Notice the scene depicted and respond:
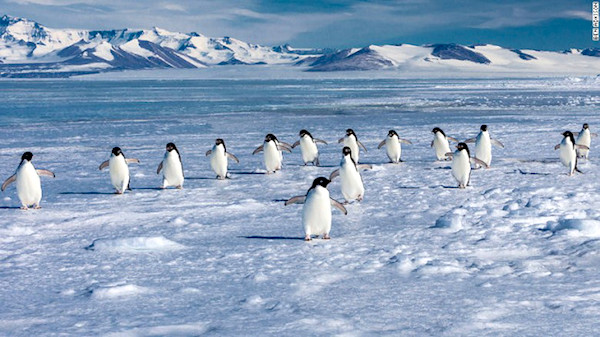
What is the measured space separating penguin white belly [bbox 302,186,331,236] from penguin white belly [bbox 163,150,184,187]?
3.40 metres

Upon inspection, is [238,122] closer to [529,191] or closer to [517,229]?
[529,191]

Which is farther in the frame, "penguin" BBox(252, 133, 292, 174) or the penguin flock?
"penguin" BBox(252, 133, 292, 174)

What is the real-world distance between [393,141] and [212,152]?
3.16 m

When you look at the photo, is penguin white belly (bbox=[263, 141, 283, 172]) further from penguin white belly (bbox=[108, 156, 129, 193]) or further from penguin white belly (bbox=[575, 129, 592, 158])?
penguin white belly (bbox=[575, 129, 592, 158])

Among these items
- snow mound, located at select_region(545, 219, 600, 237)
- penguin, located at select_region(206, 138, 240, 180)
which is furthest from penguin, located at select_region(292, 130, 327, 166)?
snow mound, located at select_region(545, 219, 600, 237)

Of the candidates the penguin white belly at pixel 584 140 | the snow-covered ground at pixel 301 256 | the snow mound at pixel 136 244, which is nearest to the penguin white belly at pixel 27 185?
the snow-covered ground at pixel 301 256

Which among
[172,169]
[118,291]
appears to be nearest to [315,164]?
[172,169]

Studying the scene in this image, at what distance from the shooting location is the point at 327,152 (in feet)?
45.8

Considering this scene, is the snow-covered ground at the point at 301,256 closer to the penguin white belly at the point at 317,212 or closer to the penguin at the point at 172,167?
the penguin white belly at the point at 317,212

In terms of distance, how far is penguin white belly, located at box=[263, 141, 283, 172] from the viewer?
1039cm

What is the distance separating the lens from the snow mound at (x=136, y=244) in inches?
225

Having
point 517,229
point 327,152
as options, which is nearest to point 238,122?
point 327,152

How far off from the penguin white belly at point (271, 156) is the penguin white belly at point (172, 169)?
176 centimetres

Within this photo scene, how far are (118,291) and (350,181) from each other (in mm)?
3859
